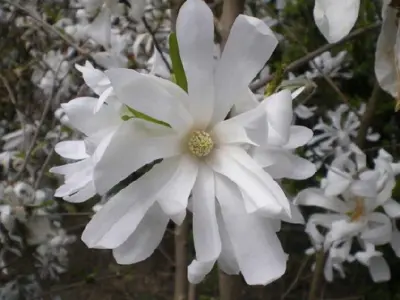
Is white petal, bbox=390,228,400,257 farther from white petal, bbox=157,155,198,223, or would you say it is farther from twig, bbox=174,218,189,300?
white petal, bbox=157,155,198,223

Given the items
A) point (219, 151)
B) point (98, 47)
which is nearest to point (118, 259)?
point (219, 151)

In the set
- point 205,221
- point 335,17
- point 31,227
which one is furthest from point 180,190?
point 31,227

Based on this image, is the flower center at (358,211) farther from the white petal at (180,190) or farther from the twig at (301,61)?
→ the white petal at (180,190)

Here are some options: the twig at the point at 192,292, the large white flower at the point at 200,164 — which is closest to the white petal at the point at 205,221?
the large white flower at the point at 200,164

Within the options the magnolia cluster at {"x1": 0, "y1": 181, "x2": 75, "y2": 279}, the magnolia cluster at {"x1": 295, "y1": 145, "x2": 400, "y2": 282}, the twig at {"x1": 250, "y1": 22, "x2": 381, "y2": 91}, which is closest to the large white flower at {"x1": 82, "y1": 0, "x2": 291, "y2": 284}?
the twig at {"x1": 250, "y1": 22, "x2": 381, "y2": 91}

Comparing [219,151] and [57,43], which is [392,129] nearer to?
[57,43]

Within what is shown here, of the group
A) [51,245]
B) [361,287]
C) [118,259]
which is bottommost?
[361,287]

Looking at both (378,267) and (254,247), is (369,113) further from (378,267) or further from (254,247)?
(254,247)

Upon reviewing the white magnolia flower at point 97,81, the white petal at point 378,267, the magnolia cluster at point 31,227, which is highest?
the white magnolia flower at point 97,81
